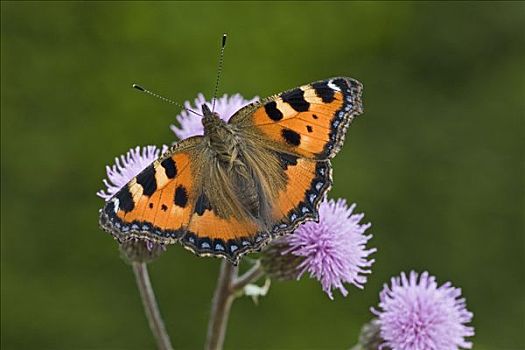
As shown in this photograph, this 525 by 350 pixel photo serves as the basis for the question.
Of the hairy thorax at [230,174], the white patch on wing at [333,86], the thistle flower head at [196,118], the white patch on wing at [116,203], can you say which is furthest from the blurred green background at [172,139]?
the white patch on wing at [116,203]

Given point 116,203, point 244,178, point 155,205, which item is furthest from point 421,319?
point 116,203

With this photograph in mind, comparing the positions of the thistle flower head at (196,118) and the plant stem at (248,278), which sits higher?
the thistle flower head at (196,118)

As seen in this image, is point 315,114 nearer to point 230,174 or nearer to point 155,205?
point 230,174

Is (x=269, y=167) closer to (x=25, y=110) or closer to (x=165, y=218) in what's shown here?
(x=165, y=218)

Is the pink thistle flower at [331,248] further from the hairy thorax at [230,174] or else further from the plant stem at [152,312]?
the plant stem at [152,312]

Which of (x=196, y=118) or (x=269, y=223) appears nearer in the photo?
(x=269, y=223)

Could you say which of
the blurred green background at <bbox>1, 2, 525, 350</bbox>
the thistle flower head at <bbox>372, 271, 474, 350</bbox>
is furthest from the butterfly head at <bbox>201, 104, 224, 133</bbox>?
the blurred green background at <bbox>1, 2, 525, 350</bbox>

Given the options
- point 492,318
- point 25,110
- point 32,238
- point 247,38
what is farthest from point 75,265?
point 492,318
